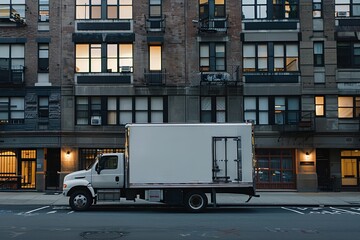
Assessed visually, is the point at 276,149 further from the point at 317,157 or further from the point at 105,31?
the point at 105,31

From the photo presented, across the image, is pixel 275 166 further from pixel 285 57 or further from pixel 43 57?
pixel 43 57

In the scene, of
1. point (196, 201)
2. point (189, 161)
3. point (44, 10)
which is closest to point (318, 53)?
point (189, 161)

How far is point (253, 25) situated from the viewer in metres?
30.6

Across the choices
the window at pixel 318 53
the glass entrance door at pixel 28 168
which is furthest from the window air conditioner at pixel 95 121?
the window at pixel 318 53

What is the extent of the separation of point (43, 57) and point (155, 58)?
7556mm

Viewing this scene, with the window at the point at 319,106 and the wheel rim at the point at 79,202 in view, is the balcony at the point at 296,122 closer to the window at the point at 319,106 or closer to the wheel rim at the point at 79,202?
the window at the point at 319,106

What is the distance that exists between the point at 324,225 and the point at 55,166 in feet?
67.9

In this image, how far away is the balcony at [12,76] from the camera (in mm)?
30047

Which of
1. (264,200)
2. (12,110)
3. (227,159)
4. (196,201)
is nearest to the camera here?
(227,159)

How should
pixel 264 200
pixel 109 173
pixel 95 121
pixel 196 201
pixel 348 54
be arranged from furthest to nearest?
pixel 348 54 < pixel 95 121 < pixel 264 200 < pixel 109 173 < pixel 196 201

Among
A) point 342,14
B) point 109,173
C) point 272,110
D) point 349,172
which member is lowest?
point 349,172

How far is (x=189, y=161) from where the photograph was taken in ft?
63.3

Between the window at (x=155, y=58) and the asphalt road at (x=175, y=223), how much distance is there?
12167mm

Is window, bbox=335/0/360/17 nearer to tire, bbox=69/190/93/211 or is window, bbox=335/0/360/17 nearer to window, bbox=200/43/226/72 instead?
window, bbox=200/43/226/72
